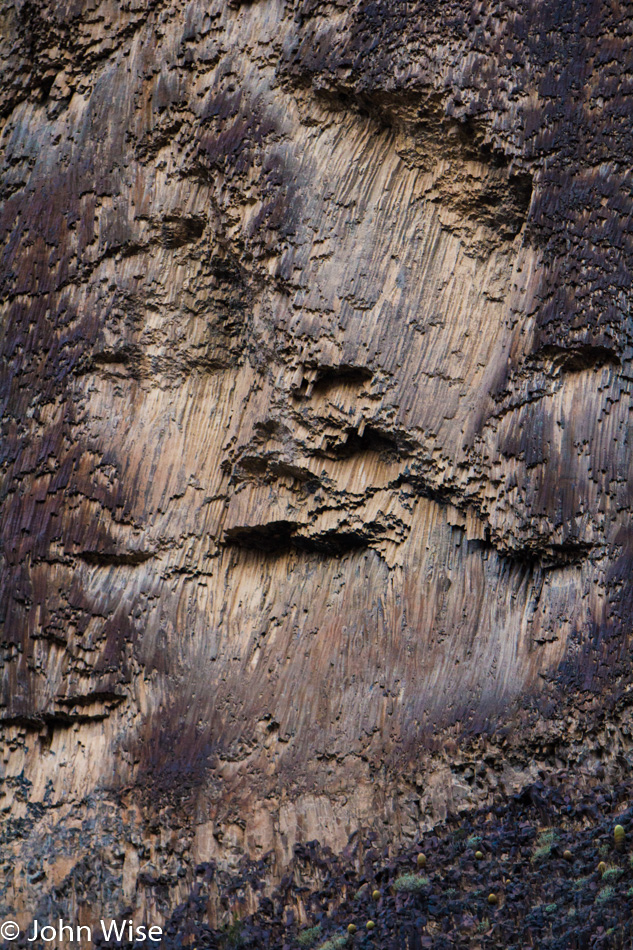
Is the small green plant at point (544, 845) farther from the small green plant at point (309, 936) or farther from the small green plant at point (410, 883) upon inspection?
the small green plant at point (309, 936)

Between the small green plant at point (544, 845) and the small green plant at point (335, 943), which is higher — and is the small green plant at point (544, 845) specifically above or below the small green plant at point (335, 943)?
above

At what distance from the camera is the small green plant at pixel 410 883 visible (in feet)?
15.1

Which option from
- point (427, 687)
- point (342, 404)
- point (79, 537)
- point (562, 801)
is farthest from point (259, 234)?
point (562, 801)

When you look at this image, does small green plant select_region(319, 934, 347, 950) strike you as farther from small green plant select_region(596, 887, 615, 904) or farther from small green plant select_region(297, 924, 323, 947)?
small green plant select_region(596, 887, 615, 904)

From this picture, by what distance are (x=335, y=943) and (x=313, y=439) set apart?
2559mm

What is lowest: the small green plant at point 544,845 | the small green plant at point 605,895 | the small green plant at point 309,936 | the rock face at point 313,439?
the small green plant at point 309,936

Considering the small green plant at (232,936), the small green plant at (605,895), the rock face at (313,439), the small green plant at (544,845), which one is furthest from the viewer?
the rock face at (313,439)

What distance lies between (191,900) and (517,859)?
1.71 m

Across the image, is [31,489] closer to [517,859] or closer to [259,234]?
[259,234]

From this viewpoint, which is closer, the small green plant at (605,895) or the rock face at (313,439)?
the small green plant at (605,895)

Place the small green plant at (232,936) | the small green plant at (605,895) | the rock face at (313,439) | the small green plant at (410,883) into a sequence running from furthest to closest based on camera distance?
the rock face at (313,439) → the small green plant at (232,936) → the small green plant at (410,883) → the small green plant at (605,895)

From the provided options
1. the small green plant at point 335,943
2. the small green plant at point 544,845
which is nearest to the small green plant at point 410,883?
the small green plant at point 335,943

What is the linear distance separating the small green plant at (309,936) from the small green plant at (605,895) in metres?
1.29

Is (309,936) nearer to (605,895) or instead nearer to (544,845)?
(544,845)
